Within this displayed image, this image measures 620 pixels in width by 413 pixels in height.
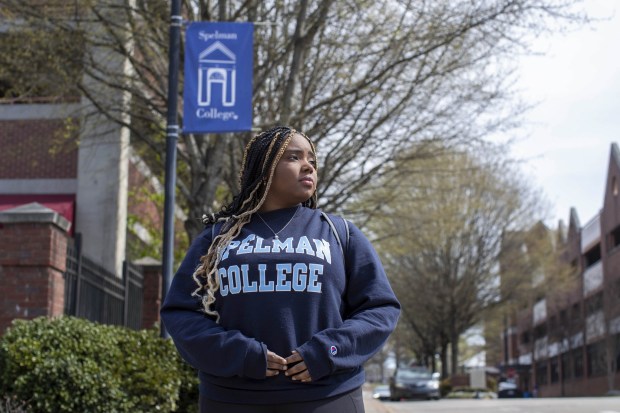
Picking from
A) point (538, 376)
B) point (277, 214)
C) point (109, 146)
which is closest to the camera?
point (277, 214)

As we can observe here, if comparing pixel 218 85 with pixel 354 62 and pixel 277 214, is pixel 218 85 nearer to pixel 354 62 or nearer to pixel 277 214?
pixel 354 62

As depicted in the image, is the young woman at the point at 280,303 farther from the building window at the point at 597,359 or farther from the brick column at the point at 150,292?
the building window at the point at 597,359

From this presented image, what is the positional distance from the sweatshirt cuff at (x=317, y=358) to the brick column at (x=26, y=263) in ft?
26.3

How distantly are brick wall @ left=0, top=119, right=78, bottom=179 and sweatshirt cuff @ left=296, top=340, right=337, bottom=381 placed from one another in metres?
15.5

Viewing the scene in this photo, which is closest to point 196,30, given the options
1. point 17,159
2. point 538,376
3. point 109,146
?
point 109,146

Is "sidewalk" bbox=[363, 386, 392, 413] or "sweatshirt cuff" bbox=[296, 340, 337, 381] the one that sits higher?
"sweatshirt cuff" bbox=[296, 340, 337, 381]

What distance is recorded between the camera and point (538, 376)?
78.4 meters

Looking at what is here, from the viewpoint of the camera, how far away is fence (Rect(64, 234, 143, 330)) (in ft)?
38.5

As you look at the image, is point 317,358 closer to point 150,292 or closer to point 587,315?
point 150,292

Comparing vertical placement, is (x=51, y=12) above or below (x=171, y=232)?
above

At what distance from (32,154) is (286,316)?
16.0m

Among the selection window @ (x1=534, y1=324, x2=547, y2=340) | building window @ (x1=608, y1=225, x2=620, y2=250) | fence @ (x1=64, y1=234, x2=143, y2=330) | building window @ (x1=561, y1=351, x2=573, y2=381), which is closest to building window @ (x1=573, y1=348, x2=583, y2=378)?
building window @ (x1=561, y1=351, x2=573, y2=381)

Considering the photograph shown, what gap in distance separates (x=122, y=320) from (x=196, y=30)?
5.40 m

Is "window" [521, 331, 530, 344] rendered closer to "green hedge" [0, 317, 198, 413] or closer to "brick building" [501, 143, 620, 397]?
"brick building" [501, 143, 620, 397]
